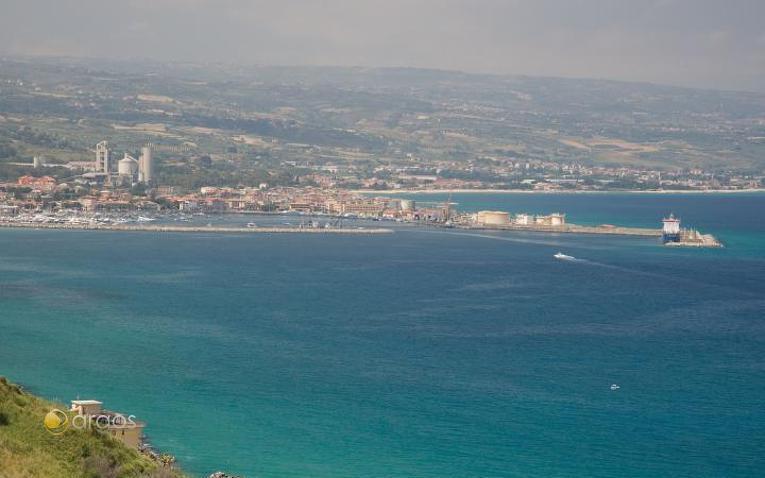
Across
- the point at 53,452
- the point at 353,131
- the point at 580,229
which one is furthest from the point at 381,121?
the point at 53,452

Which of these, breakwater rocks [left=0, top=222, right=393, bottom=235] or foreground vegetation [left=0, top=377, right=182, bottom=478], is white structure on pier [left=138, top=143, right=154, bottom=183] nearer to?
breakwater rocks [left=0, top=222, right=393, bottom=235]

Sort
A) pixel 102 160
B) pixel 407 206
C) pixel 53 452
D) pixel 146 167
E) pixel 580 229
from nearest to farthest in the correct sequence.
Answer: pixel 53 452
pixel 580 229
pixel 407 206
pixel 146 167
pixel 102 160

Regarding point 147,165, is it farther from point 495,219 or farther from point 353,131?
point 353,131

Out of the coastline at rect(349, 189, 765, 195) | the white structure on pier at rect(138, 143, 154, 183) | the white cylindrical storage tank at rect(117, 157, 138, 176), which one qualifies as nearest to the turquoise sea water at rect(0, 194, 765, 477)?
the white structure on pier at rect(138, 143, 154, 183)

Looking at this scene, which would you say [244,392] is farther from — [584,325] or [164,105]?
[164,105]

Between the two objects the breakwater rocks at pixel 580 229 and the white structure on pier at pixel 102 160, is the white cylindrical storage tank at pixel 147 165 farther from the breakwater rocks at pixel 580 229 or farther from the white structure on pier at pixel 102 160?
the breakwater rocks at pixel 580 229

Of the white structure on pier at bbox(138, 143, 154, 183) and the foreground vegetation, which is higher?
the foreground vegetation

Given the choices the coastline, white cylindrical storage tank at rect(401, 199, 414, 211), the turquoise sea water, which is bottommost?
the coastline
